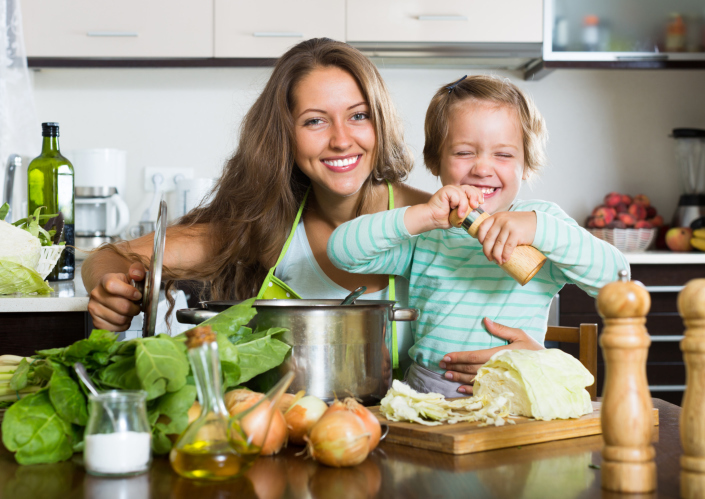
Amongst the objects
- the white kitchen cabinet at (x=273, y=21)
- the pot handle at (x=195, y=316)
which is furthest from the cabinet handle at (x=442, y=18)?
the pot handle at (x=195, y=316)

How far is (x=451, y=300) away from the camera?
127 cm

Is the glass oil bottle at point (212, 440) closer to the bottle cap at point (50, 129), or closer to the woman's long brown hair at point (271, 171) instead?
the woman's long brown hair at point (271, 171)

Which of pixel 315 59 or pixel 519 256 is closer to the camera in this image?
pixel 519 256

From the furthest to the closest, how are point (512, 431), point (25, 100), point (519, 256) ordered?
point (25, 100), point (519, 256), point (512, 431)

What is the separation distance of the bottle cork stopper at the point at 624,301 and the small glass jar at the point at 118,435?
0.41 meters

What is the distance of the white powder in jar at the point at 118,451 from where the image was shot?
63 cm

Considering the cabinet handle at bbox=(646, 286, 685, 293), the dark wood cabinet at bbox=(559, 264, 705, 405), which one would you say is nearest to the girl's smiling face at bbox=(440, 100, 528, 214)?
the dark wood cabinet at bbox=(559, 264, 705, 405)

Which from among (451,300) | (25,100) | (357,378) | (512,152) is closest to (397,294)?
(451,300)

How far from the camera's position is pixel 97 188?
287 centimetres

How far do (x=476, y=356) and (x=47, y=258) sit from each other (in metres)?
1.07

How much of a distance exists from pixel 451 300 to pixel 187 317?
56 centimetres

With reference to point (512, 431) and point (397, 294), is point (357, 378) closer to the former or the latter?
point (512, 431)

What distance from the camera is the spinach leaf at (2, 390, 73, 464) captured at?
0.69 meters

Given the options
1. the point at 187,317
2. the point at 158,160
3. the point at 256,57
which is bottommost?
the point at 187,317
